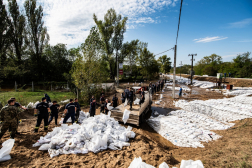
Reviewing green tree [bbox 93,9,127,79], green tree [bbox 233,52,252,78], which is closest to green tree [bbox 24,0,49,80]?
Answer: green tree [bbox 93,9,127,79]

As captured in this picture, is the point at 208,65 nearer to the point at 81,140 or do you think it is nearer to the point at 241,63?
the point at 241,63

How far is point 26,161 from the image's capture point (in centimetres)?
315

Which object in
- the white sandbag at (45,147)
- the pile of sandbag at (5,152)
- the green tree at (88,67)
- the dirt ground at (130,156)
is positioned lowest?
the dirt ground at (130,156)

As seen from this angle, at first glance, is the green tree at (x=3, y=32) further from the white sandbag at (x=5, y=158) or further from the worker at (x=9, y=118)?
the white sandbag at (x=5, y=158)

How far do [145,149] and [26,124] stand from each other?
19.4 feet

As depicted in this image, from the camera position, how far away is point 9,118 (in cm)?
394

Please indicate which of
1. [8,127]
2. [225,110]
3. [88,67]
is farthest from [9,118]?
[225,110]

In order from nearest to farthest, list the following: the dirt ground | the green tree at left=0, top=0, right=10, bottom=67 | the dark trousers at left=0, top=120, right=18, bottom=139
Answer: the dirt ground → the dark trousers at left=0, top=120, right=18, bottom=139 → the green tree at left=0, top=0, right=10, bottom=67

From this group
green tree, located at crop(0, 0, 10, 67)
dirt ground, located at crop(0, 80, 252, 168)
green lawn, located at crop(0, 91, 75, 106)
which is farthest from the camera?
green tree, located at crop(0, 0, 10, 67)

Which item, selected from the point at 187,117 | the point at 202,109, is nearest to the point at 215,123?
the point at 187,117

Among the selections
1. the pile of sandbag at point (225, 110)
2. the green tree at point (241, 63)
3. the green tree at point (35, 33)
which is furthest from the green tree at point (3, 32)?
the green tree at point (241, 63)

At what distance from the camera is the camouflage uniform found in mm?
3871

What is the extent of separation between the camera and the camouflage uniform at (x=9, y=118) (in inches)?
152

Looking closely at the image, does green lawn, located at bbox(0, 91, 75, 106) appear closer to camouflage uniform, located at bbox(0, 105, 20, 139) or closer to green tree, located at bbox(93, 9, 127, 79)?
camouflage uniform, located at bbox(0, 105, 20, 139)
